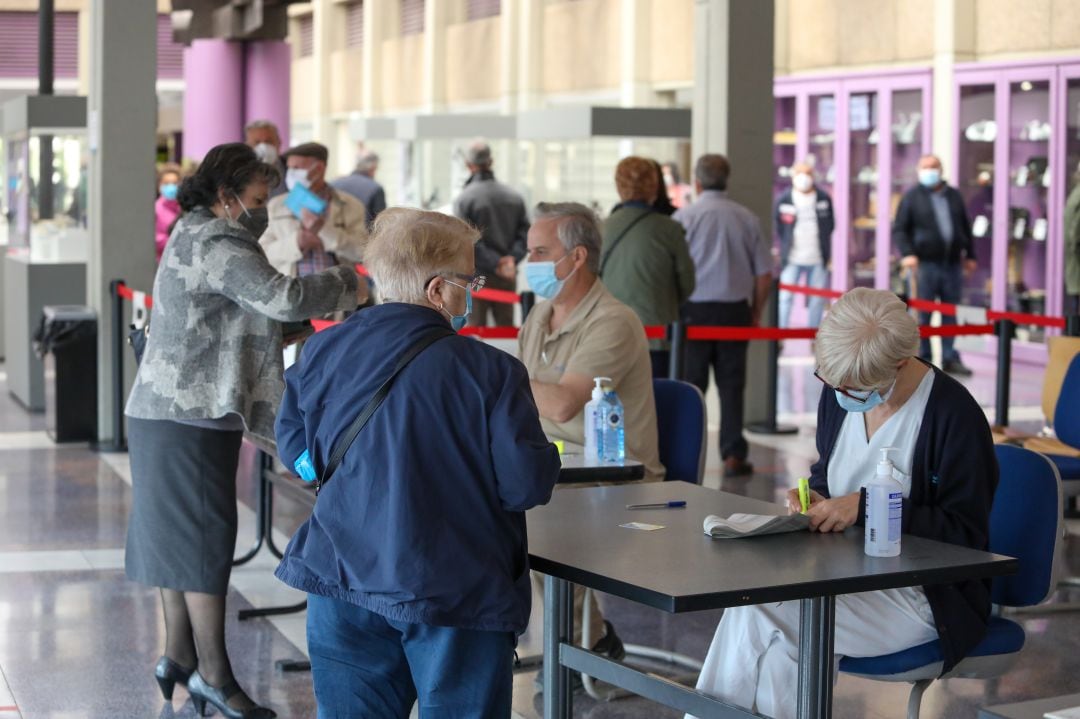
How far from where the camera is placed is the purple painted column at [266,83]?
12953 millimetres

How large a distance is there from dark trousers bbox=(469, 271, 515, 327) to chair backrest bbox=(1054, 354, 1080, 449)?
5296mm

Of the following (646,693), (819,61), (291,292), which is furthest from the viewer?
(819,61)

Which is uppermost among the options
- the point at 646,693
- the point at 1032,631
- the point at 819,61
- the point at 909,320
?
the point at 819,61

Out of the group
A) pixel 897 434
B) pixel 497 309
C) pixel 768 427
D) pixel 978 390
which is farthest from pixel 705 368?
pixel 897 434

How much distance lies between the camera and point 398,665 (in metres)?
2.92

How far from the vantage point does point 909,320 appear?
3.32m

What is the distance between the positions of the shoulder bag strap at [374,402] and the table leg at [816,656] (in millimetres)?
836

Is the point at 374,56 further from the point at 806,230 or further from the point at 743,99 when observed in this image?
the point at 743,99

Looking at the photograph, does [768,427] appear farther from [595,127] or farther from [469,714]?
[469,714]

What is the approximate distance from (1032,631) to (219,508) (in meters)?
2.65

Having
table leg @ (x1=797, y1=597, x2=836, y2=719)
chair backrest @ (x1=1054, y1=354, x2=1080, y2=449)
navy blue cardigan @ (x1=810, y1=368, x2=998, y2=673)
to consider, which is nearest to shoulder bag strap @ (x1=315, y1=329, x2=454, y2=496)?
table leg @ (x1=797, y1=597, x2=836, y2=719)

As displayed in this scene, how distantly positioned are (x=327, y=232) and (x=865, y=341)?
4.62 metres

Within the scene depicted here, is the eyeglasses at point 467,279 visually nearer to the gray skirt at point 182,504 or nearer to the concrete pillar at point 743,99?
the gray skirt at point 182,504

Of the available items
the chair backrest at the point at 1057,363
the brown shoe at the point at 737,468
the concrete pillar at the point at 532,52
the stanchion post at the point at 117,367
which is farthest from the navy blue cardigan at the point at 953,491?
the concrete pillar at the point at 532,52
